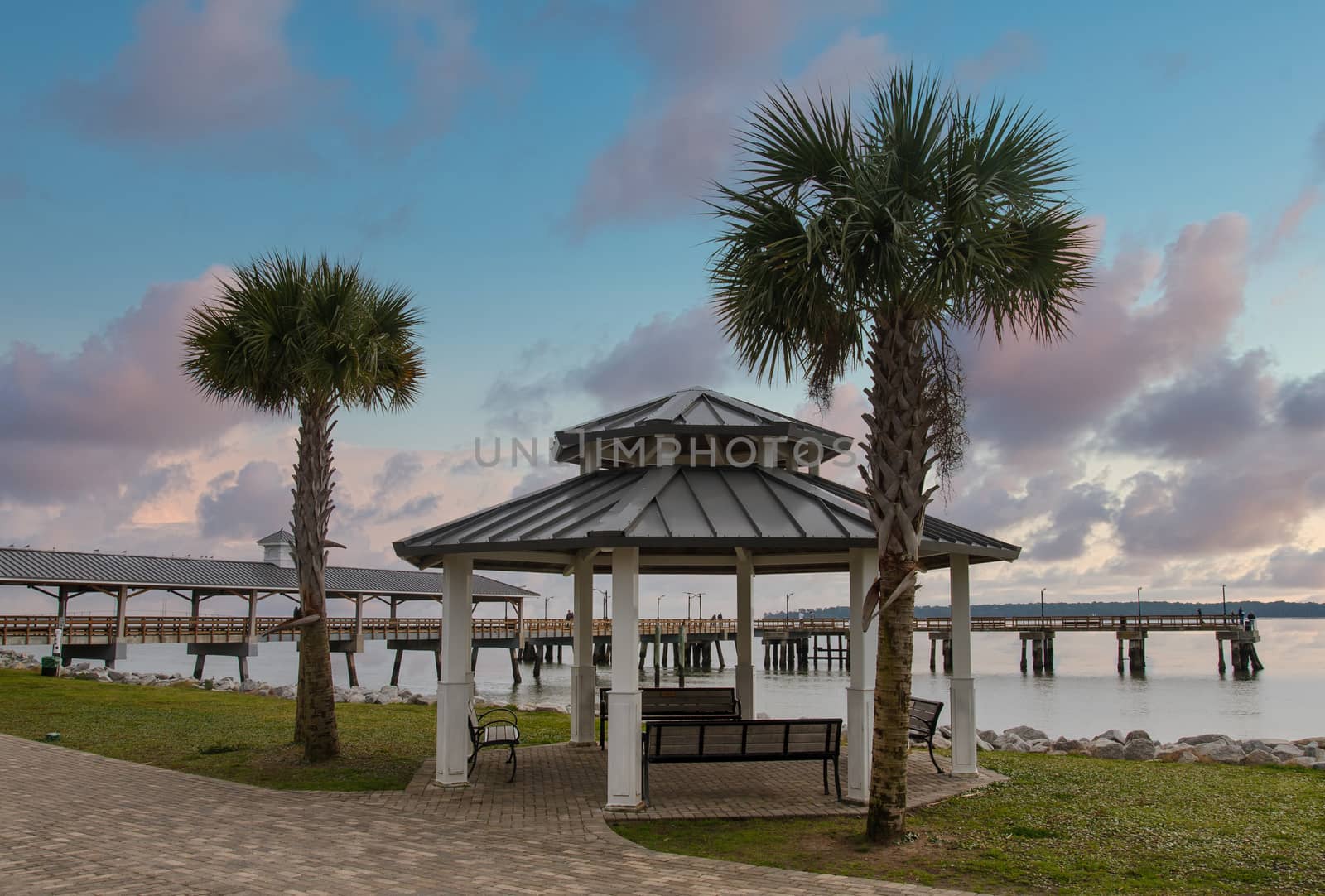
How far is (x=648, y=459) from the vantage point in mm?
12844

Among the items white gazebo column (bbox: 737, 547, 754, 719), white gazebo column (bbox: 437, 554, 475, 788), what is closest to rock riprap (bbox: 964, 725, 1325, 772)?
white gazebo column (bbox: 737, 547, 754, 719)

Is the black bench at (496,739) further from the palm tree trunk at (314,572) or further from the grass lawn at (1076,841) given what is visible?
the grass lawn at (1076,841)

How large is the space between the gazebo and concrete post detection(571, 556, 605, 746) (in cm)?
2

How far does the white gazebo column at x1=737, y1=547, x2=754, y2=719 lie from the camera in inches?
602

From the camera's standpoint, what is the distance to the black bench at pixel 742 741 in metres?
10.5

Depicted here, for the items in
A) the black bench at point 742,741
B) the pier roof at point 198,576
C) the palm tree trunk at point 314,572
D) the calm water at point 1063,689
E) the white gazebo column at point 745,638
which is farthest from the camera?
the pier roof at point 198,576

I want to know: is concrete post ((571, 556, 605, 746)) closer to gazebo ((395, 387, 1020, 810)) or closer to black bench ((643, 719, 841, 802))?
gazebo ((395, 387, 1020, 810))

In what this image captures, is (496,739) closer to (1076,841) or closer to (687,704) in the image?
(687,704)

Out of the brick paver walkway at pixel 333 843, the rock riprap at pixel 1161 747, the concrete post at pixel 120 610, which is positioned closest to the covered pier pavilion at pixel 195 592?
the concrete post at pixel 120 610

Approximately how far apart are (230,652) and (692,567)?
31.6 m

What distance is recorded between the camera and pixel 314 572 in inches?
552

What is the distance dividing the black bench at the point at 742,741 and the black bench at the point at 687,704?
306 centimetres

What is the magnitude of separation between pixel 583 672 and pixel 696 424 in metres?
4.74

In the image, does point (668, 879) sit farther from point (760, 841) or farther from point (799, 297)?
point (799, 297)
